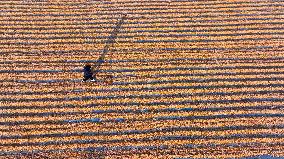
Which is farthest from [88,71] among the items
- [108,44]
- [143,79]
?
[143,79]

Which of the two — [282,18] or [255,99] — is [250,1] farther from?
[255,99]

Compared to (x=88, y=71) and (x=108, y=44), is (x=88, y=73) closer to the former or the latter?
(x=88, y=71)

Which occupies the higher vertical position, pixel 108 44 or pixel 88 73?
pixel 108 44

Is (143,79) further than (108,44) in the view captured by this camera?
No

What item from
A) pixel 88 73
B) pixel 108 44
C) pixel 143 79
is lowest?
pixel 143 79

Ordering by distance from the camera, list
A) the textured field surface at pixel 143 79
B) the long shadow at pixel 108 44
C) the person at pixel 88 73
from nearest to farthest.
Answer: the textured field surface at pixel 143 79 → the person at pixel 88 73 → the long shadow at pixel 108 44

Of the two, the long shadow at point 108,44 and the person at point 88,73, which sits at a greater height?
the long shadow at point 108,44

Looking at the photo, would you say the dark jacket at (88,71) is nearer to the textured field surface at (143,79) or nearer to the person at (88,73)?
the person at (88,73)

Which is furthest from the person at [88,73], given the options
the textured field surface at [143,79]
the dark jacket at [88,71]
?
the textured field surface at [143,79]
